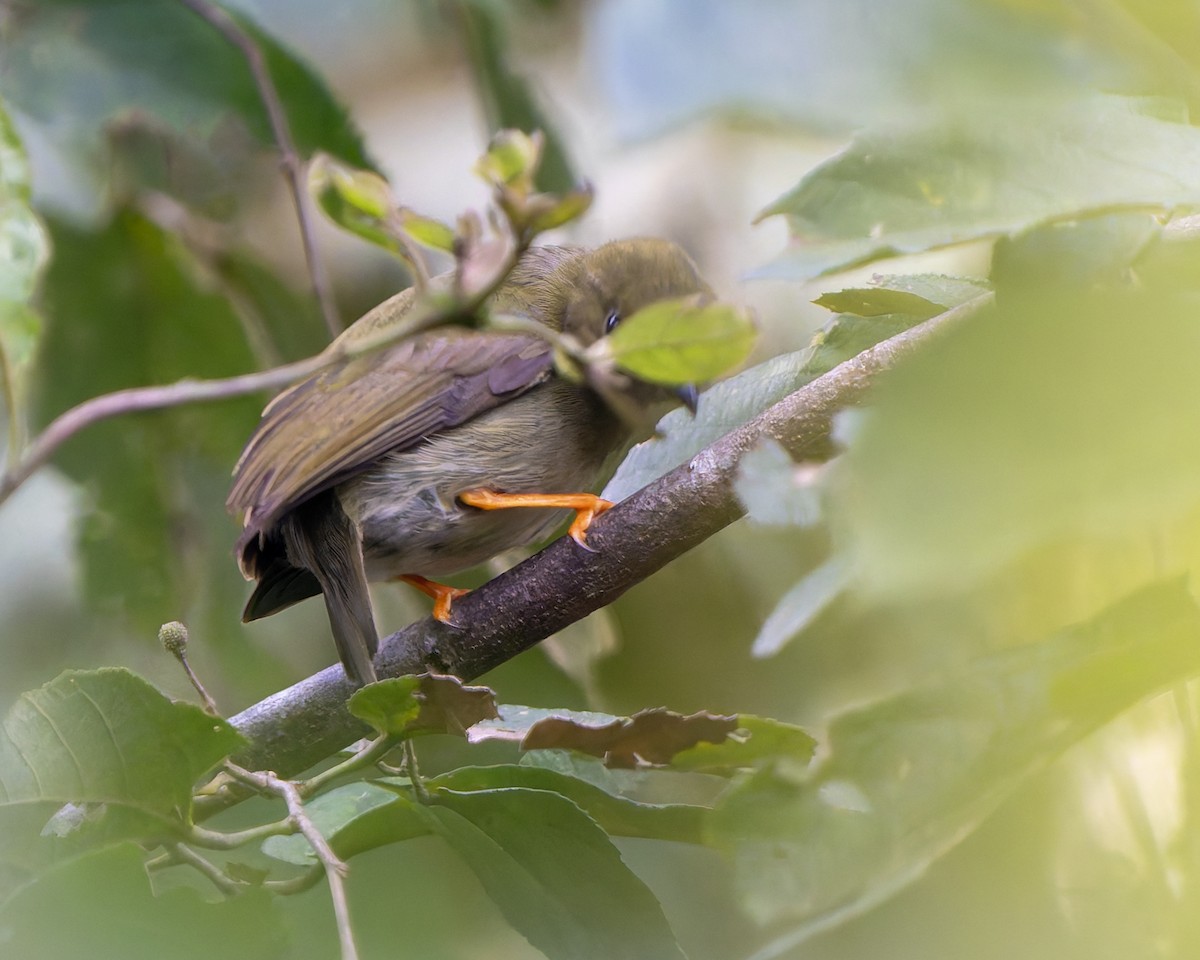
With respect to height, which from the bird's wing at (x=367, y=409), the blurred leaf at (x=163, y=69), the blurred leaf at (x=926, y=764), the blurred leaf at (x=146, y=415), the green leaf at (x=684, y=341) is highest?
the blurred leaf at (x=163, y=69)

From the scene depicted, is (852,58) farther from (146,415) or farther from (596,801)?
(146,415)

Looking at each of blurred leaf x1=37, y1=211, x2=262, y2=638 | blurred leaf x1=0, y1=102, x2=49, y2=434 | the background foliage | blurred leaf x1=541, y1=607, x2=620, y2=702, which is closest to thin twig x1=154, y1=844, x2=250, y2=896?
A: the background foliage

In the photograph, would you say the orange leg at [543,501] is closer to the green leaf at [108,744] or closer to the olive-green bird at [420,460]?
the olive-green bird at [420,460]

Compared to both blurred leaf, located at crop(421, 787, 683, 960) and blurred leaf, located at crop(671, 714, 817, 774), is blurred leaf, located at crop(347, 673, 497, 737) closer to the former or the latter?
blurred leaf, located at crop(421, 787, 683, 960)

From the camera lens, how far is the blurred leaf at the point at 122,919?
1184 millimetres

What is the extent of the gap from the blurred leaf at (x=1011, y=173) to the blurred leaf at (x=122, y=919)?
0.87 m

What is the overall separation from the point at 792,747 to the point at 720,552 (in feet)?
9.83

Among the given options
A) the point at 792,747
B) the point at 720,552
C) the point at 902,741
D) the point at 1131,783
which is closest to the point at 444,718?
the point at 792,747

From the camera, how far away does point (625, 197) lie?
5.55m

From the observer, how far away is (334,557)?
2.40 meters

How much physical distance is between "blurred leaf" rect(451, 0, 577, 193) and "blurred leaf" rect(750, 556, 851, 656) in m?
2.47

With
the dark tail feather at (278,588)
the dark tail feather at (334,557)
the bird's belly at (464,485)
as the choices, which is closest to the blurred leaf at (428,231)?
the dark tail feather at (334,557)

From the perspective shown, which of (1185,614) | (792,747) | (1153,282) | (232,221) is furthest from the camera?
(232,221)

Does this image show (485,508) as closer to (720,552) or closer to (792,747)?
(792,747)
